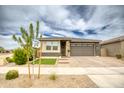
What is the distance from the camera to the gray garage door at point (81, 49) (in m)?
19.5

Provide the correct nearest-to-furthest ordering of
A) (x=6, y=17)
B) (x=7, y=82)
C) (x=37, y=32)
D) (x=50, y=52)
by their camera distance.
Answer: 1. (x=7, y=82)
2. (x=37, y=32)
3. (x=6, y=17)
4. (x=50, y=52)

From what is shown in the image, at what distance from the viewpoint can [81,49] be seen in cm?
1959

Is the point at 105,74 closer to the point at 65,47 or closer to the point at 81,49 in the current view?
the point at 65,47

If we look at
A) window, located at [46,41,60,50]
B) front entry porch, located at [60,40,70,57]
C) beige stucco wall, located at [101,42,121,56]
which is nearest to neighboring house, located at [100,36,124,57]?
beige stucco wall, located at [101,42,121,56]

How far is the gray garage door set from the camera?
64.1ft

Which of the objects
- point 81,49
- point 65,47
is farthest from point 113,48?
point 65,47

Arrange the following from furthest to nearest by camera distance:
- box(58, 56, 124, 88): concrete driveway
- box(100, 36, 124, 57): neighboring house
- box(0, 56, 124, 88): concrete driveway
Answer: box(100, 36, 124, 57): neighboring house, box(0, 56, 124, 88): concrete driveway, box(58, 56, 124, 88): concrete driveway

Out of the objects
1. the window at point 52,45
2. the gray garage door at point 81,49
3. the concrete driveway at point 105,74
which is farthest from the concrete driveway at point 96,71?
the gray garage door at point 81,49

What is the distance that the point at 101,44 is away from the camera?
21.4m

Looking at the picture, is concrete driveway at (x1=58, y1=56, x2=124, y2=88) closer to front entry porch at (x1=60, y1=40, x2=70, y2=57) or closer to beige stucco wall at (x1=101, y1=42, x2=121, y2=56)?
beige stucco wall at (x1=101, y1=42, x2=121, y2=56)

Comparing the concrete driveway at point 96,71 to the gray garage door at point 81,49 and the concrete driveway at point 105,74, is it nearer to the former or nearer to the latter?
the concrete driveway at point 105,74
